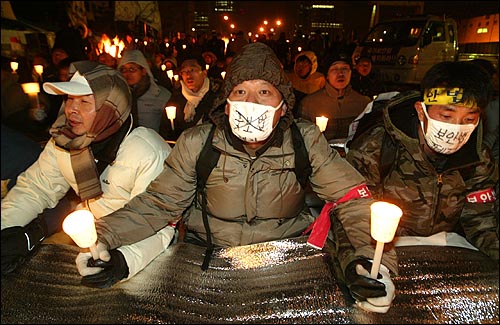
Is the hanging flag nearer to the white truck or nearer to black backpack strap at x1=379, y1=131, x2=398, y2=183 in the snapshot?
the white truck

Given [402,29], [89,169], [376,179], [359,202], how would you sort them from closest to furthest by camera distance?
[359,202] → [89,169] → [376,179] → [402,29]

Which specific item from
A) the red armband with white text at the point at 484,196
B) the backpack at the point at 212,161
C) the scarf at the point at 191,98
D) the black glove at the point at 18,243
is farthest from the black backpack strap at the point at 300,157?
the scarf at the point at 191,98

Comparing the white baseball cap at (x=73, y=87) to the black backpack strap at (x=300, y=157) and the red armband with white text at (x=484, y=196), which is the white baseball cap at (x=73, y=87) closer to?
the black backpack strap at (x=300, y=157)

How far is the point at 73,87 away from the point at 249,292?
5.04 feet

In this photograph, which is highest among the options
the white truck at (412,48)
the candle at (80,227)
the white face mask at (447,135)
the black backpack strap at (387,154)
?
the white truck at (412,48)

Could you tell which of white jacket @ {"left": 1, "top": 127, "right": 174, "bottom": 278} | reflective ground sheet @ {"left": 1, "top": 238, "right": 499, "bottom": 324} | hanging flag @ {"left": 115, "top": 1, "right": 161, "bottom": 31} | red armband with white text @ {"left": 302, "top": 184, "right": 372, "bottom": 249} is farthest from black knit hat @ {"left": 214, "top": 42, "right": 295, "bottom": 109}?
hanging flag @ {"left": 115, "top": 1, "right": 161, "bottom": 31}

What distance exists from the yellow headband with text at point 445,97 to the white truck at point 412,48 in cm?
1129

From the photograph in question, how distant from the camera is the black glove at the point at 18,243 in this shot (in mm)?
1791

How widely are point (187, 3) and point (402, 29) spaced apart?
69.2ft

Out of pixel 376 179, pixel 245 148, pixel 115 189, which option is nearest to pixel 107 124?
pixel 115 189

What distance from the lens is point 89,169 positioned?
85.8 inches

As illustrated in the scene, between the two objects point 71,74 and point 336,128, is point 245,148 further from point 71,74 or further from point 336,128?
point 336,128

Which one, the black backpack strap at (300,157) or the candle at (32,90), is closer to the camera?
the black backpack strap at (300,157)

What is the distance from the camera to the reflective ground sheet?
153cm
